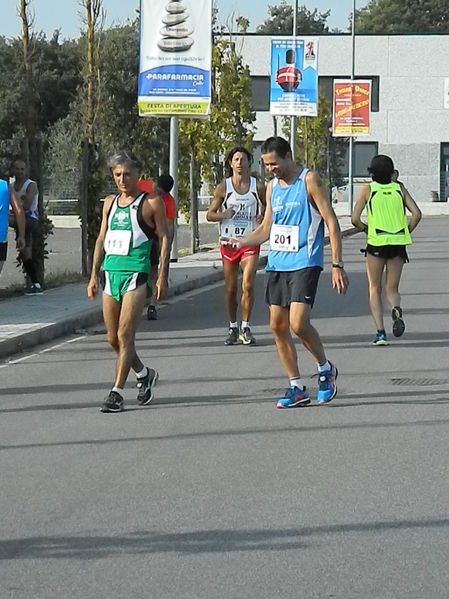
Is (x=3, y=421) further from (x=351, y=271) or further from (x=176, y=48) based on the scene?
(x=351, y=271)

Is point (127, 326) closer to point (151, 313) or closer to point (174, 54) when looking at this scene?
point (151, 313)

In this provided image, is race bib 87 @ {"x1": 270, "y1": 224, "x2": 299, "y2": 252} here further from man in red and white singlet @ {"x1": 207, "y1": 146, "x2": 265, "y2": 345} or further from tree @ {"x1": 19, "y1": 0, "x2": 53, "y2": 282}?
tree @ {"x1": 19, "y1": 0, "x2": 53, "y2": 282}

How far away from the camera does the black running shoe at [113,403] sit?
404 inches

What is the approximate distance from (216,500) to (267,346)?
6.96m

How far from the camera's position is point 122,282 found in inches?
408

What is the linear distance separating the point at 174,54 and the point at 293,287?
1319 cm

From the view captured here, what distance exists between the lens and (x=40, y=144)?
65.5ft

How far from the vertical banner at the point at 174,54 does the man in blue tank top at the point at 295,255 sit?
12.7 m

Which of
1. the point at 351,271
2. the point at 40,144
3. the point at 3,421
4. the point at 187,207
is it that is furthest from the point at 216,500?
the point at 187,207

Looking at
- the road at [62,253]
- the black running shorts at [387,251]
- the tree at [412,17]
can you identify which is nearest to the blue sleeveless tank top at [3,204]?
the black running shorts at [387,251]

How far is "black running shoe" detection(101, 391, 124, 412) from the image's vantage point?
10.3 m

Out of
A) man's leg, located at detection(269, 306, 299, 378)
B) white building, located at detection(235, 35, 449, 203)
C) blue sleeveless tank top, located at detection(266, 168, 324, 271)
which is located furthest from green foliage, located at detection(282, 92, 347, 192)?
man's leg, located at detection(269, 306, 299, 378)

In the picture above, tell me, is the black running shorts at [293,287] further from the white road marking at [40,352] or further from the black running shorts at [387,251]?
the black running shorts at [387,251]

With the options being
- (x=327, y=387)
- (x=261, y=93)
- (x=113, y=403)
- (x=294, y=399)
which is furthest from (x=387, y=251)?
(x=261, y=93)
